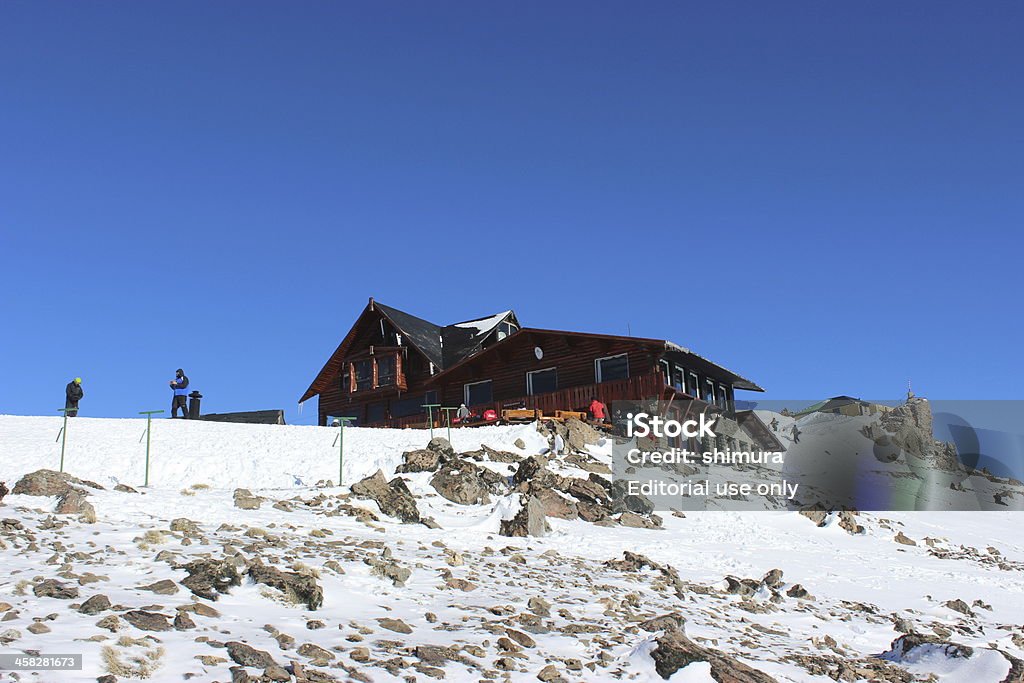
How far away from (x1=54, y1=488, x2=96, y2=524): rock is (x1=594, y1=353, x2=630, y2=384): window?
22.8 meters

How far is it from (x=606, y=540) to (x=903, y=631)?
6398mm

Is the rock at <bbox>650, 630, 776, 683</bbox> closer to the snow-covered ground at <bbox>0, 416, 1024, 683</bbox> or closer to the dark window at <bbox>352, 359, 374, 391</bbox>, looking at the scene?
the snow-covered ground at <bbox>0, 416, 1024, 683</bbox>

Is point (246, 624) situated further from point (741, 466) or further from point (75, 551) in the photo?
point (741, 466)

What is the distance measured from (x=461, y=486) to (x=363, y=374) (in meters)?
25.2

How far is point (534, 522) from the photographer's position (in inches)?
731

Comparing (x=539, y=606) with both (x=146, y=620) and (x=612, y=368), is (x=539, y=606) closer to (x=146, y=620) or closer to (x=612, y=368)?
(x=146, y=620)

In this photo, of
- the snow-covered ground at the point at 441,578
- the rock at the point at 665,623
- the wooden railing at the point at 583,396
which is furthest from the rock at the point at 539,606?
the wooden railing at the point at 583,396

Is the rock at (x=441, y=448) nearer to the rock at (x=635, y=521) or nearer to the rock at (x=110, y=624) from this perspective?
the rock at (x=635, y=521)

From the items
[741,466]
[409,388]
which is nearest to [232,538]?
[741,466]

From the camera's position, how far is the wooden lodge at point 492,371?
113 ft

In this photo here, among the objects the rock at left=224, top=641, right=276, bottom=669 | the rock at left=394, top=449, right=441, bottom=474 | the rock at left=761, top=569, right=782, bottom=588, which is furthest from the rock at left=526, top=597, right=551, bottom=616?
the rock at left=394, top=449, right=441, bottom=474

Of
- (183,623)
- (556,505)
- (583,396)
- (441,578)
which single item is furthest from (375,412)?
(183,623)

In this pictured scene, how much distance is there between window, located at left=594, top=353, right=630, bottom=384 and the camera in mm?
34656

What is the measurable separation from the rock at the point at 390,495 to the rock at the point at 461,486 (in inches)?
37.5
